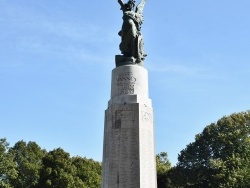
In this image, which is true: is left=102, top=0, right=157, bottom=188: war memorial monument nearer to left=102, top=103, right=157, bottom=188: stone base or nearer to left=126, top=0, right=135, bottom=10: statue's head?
left=102, top=103, right=157, bottom=188: stone base

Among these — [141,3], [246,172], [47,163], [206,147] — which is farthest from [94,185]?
[141,3]

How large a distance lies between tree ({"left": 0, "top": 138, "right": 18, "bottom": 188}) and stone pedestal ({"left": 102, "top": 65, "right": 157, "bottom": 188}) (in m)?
31.1

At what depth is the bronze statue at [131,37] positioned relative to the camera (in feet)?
45.0

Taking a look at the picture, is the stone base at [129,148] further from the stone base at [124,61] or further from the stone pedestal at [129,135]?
the stone base at [124,61]

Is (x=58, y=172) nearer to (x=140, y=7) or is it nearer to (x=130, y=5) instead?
(x=140, y=7)

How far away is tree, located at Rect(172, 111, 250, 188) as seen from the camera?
34.4m

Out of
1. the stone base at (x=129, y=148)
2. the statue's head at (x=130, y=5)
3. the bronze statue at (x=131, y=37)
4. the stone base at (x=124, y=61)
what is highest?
the statue's head at (x=130, y=5)

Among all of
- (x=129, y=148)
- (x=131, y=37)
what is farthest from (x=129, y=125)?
(x=131, y=37)

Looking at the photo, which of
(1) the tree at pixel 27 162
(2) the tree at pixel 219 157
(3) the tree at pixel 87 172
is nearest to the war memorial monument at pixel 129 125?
(2) the tree at pixel 219 157

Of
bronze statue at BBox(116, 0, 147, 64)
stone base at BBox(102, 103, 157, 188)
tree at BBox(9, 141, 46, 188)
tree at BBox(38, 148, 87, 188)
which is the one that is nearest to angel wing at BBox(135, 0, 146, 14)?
bronze statue at BBox(116, 0, 147, 64)

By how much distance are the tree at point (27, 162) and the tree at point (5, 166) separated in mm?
2363

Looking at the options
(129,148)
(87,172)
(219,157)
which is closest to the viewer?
(129,148)

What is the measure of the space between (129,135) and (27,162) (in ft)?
126

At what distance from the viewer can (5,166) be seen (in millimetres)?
40812
